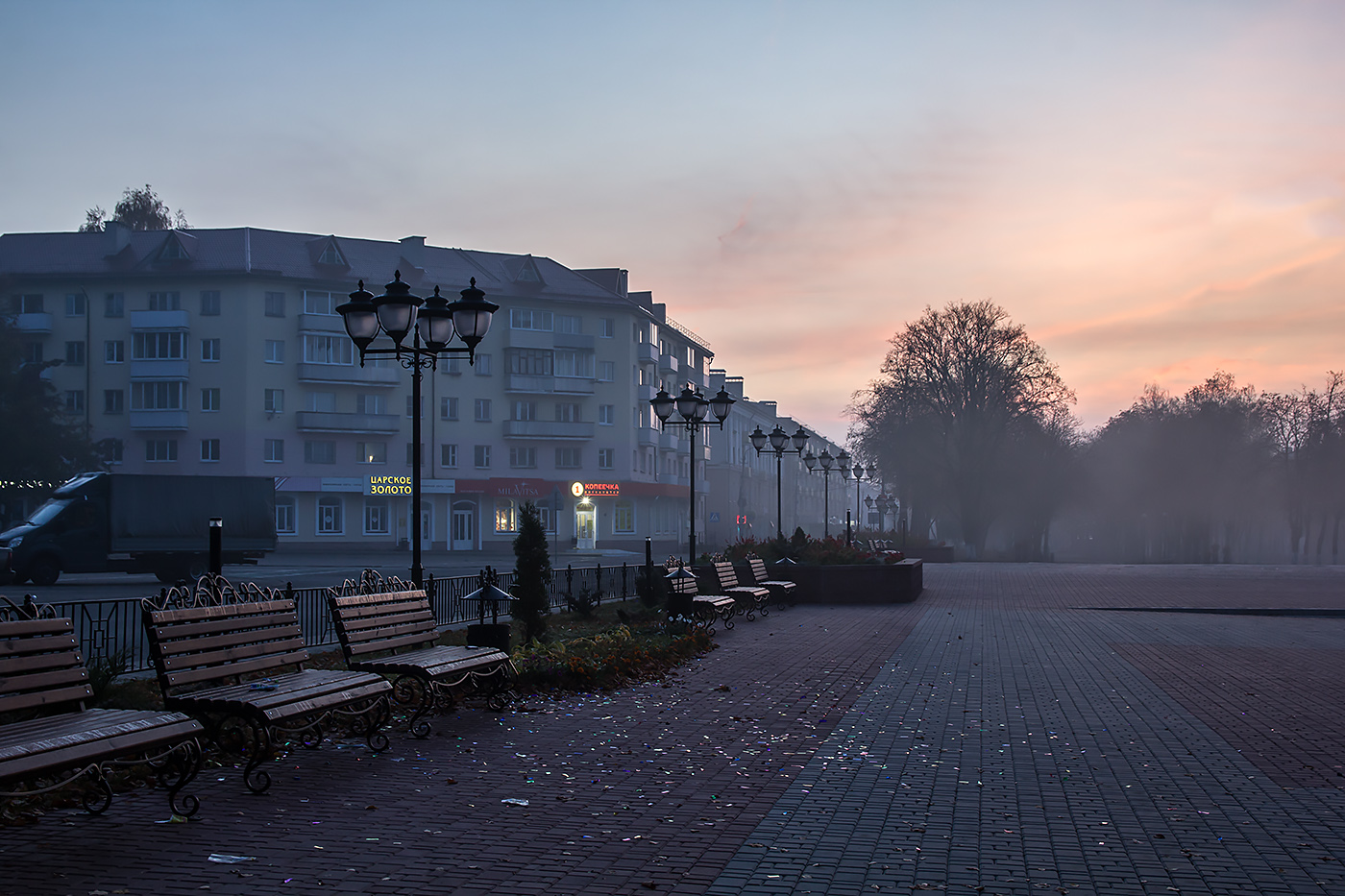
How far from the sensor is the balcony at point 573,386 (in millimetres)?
68062

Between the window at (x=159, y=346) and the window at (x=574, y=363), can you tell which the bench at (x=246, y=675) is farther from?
the window at (x=574, y=363)

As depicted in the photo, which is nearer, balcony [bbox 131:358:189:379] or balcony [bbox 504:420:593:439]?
balcony [bbox 131:358:189:379]

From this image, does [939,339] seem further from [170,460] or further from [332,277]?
[170,460]

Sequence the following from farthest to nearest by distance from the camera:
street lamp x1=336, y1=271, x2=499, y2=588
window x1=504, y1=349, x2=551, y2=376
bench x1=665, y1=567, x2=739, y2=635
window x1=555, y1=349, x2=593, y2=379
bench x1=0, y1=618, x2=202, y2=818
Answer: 1. window x1=555, y1=349, x2=593, y2=379
2. window x1=504, y1=349, x2=551, y2=376
3. bench x1=665, y1=567, x2=739, y2=635
4. street lamp x1=336, y1=271, x2=499, y2=588
5. bench x1=0, y1=618, x2=202, y2=818

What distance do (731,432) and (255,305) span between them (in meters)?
45.9

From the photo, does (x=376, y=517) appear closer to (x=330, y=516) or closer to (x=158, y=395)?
(x=330, y=516)

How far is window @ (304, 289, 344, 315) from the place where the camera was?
62312mm

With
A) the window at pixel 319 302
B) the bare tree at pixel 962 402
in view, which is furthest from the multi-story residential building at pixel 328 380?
the bare tree at pixel 962 402

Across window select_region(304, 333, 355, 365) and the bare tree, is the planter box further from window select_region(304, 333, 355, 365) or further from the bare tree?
window select_region(304, 333, 355, 365)

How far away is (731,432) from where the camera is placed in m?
98.3

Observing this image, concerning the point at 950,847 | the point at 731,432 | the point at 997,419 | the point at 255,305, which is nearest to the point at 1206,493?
the point at 997,419

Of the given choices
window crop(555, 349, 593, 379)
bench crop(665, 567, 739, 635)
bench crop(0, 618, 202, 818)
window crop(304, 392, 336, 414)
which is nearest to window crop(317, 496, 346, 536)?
window crop(304, 392, 336, 414)

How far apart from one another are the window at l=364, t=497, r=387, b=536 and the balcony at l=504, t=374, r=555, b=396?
382 inches

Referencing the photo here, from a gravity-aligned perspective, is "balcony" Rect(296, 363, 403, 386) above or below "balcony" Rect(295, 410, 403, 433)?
above
